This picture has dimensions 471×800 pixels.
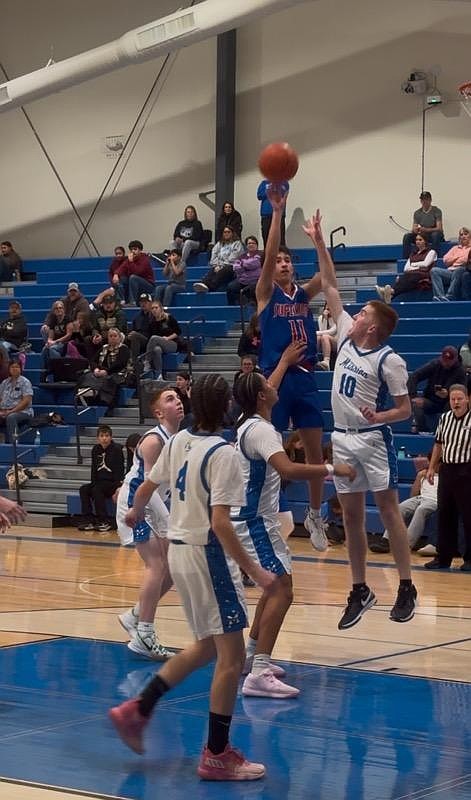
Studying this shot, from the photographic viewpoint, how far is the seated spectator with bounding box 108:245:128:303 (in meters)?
21.2

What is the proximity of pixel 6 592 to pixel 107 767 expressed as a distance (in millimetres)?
5535

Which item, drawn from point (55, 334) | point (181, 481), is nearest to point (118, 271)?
point (55, 334)

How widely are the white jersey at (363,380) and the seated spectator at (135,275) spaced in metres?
13.5

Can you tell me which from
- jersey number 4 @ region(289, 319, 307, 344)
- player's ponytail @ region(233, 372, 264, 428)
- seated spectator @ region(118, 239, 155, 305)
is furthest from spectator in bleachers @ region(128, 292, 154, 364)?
player's ponytail @ region(233, 372, 264, 428)

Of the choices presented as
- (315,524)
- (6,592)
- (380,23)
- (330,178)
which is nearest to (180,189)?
(330,178)

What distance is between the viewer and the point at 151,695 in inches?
213

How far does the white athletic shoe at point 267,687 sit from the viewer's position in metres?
6.78

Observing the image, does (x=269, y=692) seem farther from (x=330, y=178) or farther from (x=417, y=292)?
(x=330, y=178)

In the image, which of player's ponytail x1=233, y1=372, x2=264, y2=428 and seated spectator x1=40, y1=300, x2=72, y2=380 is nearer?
player's ponytail x1=233, y1=372, x2=264, y2=428

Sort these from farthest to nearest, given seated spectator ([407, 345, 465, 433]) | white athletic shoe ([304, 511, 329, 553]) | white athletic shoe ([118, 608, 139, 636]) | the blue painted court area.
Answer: seated spectator ([407, 345, 465, 433])
white athletic shoe ([304, 511, 329, 553])
white athletic shoe ([118, 608, 139, 636])
the blue painted court area

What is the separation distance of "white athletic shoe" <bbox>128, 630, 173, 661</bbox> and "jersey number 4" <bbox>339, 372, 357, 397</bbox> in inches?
73.2

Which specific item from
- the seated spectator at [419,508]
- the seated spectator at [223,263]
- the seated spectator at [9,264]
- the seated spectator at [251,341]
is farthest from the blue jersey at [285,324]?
the seated spectator at [9,264]

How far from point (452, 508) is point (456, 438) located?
702mm

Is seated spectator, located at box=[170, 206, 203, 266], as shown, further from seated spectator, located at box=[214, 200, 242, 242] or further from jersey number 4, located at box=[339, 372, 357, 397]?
jersey number 4, located at box=[339, 372, 357, 397]
